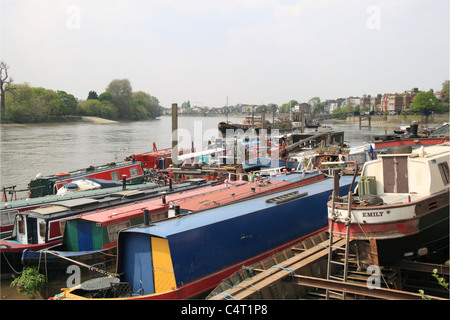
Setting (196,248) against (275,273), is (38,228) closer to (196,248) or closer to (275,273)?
(196,248)

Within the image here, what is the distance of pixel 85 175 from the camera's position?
2652 cm

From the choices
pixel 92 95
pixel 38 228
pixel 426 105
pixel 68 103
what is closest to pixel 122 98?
pixel 92 95

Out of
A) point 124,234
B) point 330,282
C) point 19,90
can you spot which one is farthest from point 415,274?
point 19,90

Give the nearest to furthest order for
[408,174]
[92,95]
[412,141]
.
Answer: [408,174]
[412,141]
[92,95]

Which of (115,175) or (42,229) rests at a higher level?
(115,175)

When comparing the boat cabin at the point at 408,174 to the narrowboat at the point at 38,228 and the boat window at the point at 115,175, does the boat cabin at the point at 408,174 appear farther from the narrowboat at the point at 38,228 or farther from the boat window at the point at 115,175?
the boat window at the point at 115,175

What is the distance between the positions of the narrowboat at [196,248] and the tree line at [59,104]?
271 feet

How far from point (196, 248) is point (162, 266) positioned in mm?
1062

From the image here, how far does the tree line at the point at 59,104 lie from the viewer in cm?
8556

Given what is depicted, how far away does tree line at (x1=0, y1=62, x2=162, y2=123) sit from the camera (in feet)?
281

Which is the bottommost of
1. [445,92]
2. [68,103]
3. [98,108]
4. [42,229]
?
[42,229]

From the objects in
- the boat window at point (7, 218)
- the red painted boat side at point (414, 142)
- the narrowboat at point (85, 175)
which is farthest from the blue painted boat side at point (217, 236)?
the narrowboat at point (85, 175)

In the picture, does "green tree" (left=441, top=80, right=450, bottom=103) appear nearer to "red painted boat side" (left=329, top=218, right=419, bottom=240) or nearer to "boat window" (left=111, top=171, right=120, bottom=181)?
"boat window" (left=111, top=171, right=120, bottom=181)

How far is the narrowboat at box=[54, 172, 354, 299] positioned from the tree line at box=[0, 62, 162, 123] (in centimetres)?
8272
